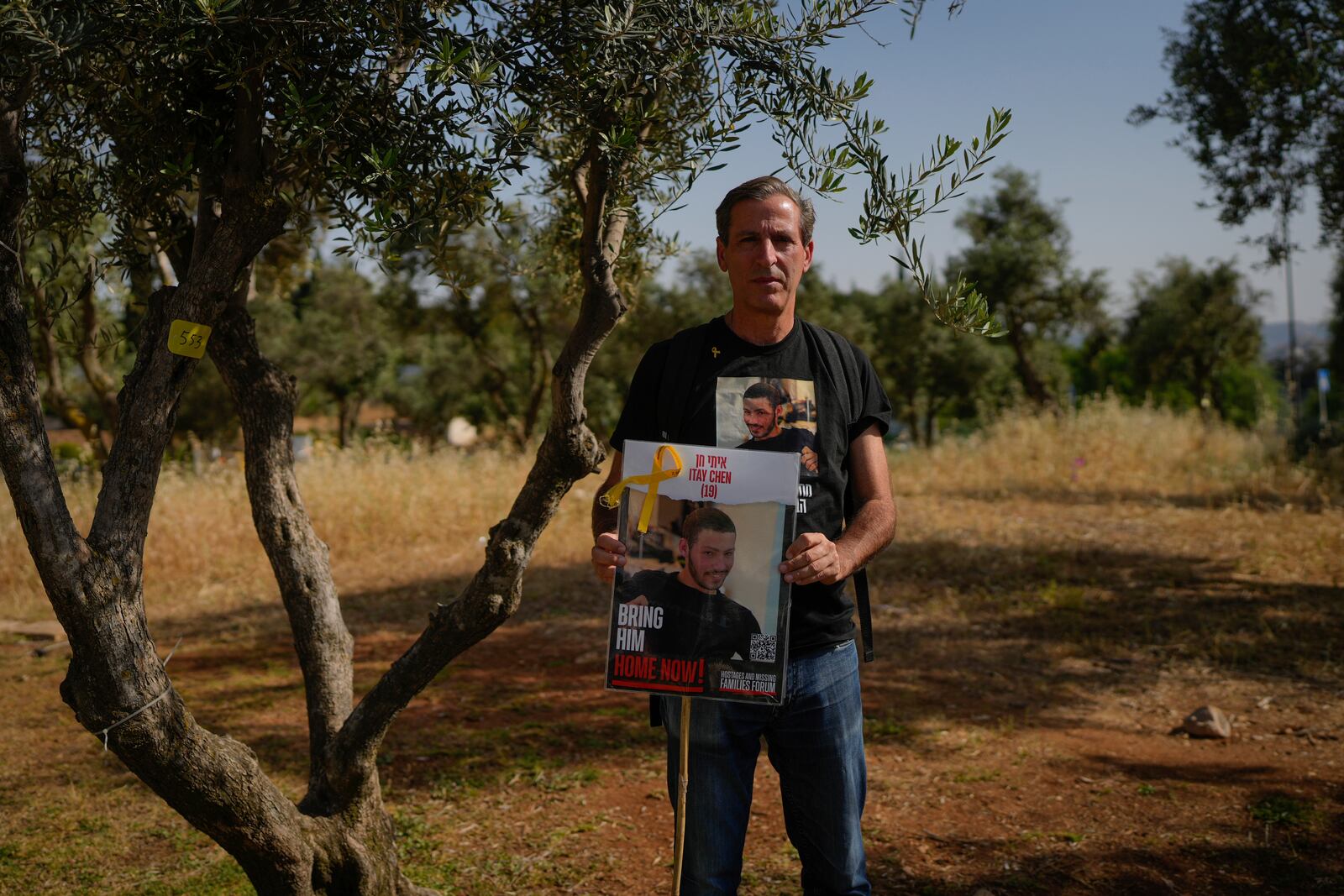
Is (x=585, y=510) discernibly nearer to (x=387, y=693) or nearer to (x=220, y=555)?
(x=220, y=555)

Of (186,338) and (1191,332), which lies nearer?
(186,338)

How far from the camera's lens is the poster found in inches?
95.1

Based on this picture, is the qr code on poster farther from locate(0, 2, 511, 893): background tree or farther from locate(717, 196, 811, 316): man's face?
locate(0, 2, 511, 893): background tree

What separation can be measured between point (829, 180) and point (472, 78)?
1006 millimetres

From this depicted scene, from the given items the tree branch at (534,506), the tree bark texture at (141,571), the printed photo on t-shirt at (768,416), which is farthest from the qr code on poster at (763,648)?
the tree bark texture at (141,571)

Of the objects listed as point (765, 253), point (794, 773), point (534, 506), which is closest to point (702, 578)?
point (794, 773)

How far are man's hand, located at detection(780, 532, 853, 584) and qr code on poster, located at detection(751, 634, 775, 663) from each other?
0.15 meters

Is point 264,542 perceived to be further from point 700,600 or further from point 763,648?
point 763,648

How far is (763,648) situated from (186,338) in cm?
179

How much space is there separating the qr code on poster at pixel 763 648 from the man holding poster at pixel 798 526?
0.51 feet

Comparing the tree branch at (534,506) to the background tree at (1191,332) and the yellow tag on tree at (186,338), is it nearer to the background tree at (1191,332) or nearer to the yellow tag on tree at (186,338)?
the yellow tag on tree at (186,338)

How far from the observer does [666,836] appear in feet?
14.6

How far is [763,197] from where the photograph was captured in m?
2.59

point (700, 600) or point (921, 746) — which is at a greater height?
point (700, 600)
